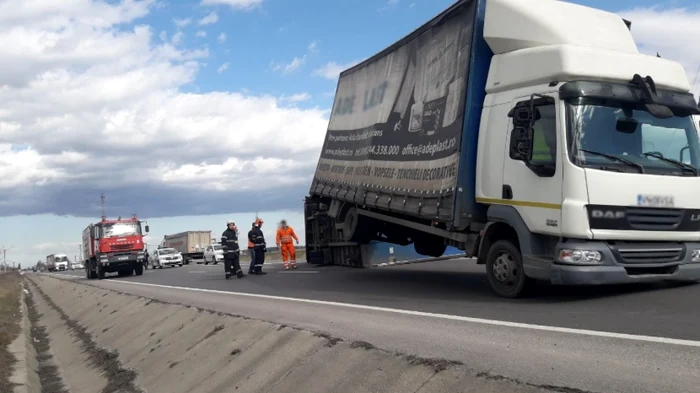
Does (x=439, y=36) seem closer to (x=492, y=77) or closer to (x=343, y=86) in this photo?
(x=492, y=77)

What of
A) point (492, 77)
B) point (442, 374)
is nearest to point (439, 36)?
point (492, 77)

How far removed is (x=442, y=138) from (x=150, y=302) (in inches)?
289

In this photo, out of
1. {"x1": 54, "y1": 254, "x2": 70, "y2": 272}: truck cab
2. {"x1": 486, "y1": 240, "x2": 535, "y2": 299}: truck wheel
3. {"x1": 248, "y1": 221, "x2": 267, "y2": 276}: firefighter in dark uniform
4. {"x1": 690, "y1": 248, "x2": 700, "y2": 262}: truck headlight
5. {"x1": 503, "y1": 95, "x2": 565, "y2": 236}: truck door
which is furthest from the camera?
{"x1": 54, "y1": 254, "x2": 70, "y2": 272}: truck cab

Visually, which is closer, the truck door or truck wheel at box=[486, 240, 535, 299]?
the truck door

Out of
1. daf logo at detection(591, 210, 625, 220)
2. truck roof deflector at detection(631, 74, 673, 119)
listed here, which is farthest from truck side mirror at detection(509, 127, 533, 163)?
truck roof deflector at detection(631, 74, 673, 119)

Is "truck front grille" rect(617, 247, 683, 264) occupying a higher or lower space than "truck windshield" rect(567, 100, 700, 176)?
lower

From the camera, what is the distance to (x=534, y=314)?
8.27 metres

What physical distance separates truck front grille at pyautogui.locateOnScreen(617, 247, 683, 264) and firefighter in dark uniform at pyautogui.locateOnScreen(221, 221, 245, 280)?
518 inches

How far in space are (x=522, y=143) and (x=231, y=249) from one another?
1262cm

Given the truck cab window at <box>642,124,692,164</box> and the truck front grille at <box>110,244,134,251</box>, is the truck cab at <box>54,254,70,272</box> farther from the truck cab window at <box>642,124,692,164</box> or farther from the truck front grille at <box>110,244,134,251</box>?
the truck cab window at <box>642,124,692,164</box>

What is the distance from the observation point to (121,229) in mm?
33438

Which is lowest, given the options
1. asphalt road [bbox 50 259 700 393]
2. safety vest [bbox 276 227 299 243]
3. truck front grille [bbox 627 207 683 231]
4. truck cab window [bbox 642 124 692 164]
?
asphalt road [bbox 50 259 700 393]

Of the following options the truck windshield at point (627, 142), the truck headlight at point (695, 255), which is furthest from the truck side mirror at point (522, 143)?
the truck headlight at point (695, 255)

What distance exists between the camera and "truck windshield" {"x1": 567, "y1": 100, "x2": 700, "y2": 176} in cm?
867
